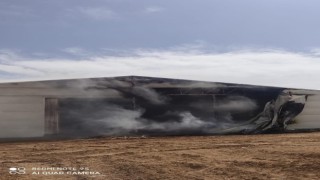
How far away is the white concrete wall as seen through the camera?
18.4 meters

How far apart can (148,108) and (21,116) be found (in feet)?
18.6

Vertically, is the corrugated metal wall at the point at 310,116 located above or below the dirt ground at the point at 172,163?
above

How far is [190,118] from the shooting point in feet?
68.7

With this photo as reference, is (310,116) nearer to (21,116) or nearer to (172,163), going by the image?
(21,116)

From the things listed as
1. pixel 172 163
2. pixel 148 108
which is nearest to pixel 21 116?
pixel 148 108

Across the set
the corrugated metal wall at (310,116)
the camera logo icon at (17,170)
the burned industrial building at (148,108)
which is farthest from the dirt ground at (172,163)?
the corrugated metal wall at (310,116)

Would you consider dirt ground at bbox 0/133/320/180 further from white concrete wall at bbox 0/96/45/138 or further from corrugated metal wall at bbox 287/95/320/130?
corrugated metal wall at bbox 287/95/320/130

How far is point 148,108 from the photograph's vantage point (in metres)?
20.3

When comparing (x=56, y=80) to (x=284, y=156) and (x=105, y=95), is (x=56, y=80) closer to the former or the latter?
(x=105, y=95)

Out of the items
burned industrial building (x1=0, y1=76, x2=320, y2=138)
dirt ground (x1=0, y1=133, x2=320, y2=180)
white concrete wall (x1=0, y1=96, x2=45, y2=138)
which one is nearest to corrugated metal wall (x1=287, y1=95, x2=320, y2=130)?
burned industrial building (x1=0, y1=76, x2=320, y2=138)

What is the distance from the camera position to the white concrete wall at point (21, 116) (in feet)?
60.3

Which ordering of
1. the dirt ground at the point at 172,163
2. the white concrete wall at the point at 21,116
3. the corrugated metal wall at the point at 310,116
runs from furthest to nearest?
the corrugated metal wall at the point at 310,116 < the white concrete wall at the point at 21,116 < the dirt ground at the point at 172,163

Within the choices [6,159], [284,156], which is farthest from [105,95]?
[284,156]

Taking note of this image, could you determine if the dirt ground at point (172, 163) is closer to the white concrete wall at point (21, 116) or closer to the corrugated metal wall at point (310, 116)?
the white concrete wall at point (21, 116)
